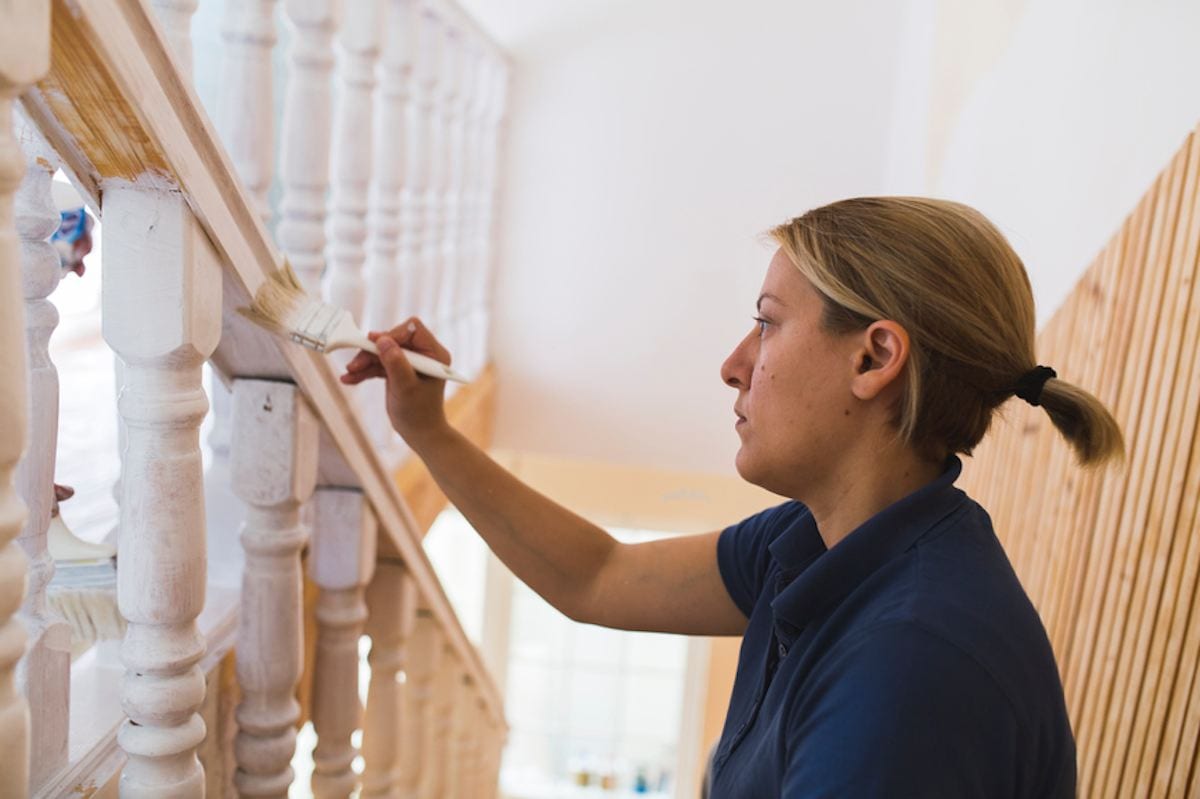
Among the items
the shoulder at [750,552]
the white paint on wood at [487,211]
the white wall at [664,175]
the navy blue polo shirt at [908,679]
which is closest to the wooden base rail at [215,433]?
the shoulder at [750,552]

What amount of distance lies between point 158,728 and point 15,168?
1.86 ft

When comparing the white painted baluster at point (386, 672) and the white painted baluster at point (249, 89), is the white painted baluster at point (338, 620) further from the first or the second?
the white painted baluster at point (249, 89)

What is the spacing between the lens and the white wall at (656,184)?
3.66 metres

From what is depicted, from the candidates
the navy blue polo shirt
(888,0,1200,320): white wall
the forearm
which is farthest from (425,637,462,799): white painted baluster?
(888,0,1200,320): white wall

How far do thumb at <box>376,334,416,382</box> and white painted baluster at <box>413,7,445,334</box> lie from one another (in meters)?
1.37

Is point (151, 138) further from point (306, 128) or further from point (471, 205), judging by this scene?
point (471, 205)

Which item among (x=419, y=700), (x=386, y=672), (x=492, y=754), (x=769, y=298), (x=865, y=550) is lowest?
(x=492, y=754)

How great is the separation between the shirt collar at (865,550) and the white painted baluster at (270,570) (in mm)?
540

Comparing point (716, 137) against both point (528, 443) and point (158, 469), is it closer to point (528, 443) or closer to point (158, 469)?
point (528, 443)

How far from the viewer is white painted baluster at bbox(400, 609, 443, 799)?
1880mm

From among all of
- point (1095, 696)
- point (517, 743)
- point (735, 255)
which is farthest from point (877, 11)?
point (517, 743)

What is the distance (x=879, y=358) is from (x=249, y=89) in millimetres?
975

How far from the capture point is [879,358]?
1054 millimetres

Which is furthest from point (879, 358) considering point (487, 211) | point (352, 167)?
point (487, 211)
